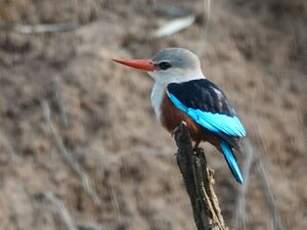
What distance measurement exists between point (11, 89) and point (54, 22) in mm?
682

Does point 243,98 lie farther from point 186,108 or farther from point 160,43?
point 186,108

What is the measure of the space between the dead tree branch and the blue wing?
2.24ft

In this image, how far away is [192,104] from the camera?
5.16 meters

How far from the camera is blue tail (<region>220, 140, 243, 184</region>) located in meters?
4.83

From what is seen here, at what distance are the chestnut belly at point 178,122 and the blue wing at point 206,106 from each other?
20 millimetres

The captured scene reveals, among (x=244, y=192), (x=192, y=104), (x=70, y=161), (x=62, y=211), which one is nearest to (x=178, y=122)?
(x=192, y=104)

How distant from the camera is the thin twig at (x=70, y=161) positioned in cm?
699

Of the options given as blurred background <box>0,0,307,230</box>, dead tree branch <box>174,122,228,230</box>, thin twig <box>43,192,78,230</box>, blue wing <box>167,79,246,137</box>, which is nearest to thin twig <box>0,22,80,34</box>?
blurred background <box>0,0,307,230</box>

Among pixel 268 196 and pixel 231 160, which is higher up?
pixel 231 160

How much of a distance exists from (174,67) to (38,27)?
2.56m

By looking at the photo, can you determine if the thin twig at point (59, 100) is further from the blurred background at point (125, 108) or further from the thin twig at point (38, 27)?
the thin twig at point (38, 27)

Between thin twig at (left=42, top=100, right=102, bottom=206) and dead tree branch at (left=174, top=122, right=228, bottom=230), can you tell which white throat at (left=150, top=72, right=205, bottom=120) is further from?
thin twig at (left=42, top=100, right=102, bottom=206)

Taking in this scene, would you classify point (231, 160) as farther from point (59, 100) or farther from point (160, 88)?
point (59, 100)

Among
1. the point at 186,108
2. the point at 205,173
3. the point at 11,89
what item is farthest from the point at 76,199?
the point at 205,173
